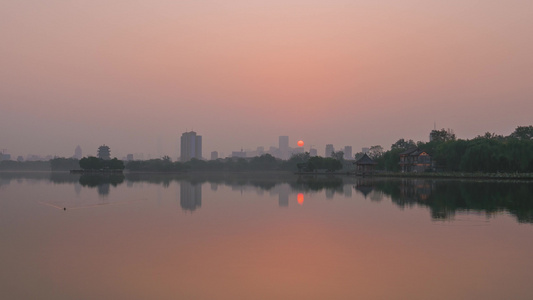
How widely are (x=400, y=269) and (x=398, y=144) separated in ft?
509

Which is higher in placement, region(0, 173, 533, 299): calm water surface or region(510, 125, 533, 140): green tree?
region(510, 125, 533, 140): green tree

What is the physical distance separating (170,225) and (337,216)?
32.1 feet

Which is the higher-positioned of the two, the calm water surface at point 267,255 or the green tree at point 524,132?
the green tree at point 524,132

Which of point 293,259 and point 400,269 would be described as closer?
point 400,269

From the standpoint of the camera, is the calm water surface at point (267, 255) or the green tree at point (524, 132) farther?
the green tree at point (524, 132)

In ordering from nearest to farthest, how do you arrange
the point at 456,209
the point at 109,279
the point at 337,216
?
the point at 109,279, the point at 337,216, the point at 456,209

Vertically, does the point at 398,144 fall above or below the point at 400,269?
above

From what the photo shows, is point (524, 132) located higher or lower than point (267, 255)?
higher

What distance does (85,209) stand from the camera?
1150 inches

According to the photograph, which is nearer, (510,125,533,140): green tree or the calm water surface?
the calm water surface

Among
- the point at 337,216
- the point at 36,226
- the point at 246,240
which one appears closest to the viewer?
the point at 246,240

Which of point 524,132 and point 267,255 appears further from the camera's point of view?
point 524,132

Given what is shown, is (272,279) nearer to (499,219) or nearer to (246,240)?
(246,240)

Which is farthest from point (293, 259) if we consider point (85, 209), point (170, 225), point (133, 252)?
point (85, 209)
